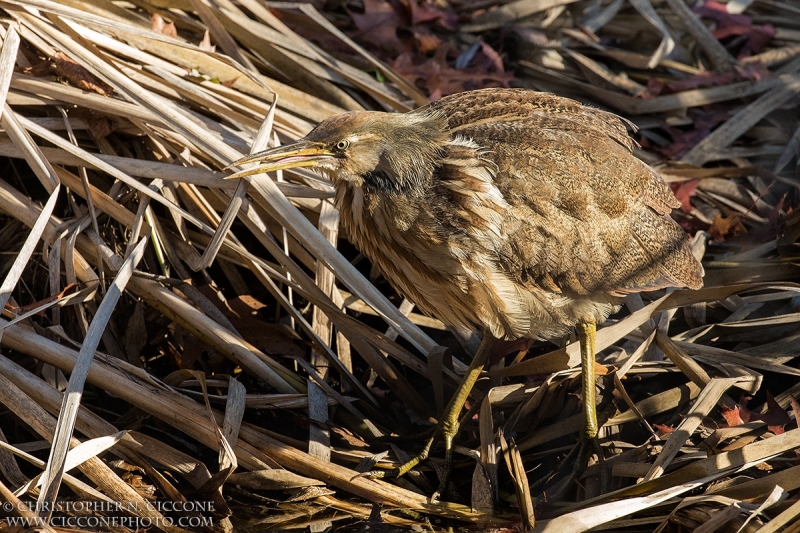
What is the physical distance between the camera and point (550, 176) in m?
3.02

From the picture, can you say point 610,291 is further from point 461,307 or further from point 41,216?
point 41,216

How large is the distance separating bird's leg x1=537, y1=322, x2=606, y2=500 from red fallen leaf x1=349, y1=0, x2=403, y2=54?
85.4 inches

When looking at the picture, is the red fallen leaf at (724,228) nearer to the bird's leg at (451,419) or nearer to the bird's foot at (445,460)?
the bird's leg at (451,419)

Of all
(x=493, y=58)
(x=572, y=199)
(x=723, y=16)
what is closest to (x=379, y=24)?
(x=493, y=58)

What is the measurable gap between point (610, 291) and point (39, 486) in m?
2.04

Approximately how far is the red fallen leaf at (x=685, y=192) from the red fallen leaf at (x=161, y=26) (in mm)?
2475

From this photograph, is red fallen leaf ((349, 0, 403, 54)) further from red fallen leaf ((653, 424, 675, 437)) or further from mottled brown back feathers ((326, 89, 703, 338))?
red fallen leaf ((653, 424, 675, 437))

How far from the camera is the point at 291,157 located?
2980 mm

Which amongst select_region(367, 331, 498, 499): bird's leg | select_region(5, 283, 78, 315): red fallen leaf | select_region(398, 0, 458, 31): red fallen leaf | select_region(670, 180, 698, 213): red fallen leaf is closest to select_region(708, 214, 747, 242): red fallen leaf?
select_region(670, 180, 698, 213): red fallen leaf

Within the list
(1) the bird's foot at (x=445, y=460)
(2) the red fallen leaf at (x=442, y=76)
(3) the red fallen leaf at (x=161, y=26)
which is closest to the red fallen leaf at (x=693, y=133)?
(2) the red fallen leaf at (x=442, y=76)

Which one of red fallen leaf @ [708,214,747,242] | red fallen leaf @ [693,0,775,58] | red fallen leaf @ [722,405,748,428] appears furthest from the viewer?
red fallen leaf @ [693,0,775,58]

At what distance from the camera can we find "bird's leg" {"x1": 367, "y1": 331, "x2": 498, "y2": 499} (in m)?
3.29

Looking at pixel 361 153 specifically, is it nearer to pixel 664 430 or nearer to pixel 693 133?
pixel 664 430

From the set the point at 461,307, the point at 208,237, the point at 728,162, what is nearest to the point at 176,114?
the point at 208,237
